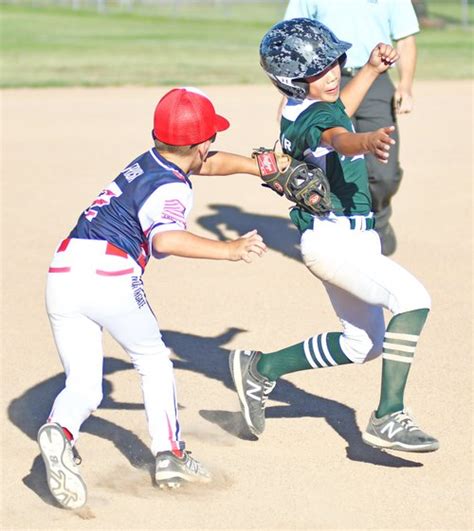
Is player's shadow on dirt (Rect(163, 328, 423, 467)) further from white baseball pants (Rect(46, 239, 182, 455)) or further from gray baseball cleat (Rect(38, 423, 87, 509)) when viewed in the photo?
gray baseball cleat (Rect(38, 423, 87, 509))

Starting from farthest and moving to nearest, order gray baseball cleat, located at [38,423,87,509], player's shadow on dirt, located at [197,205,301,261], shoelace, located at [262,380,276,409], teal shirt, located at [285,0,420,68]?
player's shadow on dirt, located at [197,205,301,261], teal shirt, located at [285,0,420,68], shoelace, located at [262,380,276,409], gray baseball cleat, located at [38,423,87,509]

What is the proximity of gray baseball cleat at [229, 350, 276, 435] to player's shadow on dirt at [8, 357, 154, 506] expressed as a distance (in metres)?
0.52

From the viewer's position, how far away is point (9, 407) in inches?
241

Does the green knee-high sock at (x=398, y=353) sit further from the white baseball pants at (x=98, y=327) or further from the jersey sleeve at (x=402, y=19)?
the jersey sleeve at (x=402, y=19)

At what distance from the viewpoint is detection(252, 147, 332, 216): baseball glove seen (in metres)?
5.14

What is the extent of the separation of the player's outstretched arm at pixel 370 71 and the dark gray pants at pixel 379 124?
9.52ft

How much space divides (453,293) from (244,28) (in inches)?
1047

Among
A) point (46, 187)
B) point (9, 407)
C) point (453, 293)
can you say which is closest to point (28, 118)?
point (46, 187)

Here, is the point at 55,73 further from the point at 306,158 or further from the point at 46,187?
the point at 306,158

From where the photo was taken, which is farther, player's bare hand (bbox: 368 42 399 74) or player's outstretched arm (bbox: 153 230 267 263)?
player's bare hand (bbox: 368 42 399 74)

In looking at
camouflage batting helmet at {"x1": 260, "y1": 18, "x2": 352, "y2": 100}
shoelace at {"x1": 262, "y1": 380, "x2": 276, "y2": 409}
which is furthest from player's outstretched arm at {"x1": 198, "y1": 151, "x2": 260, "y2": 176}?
shoelace at {"x1": 262, "y1": 380, "x2": 276, "y2": 409}

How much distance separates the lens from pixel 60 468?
463 centimetres

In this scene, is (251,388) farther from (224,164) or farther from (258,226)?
(258,226)

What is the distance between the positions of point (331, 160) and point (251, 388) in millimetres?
1182
